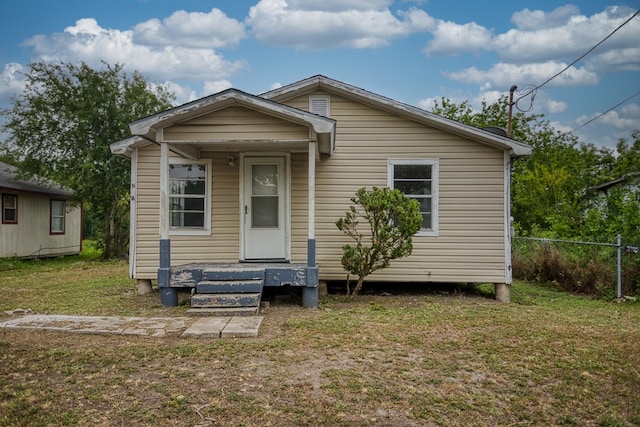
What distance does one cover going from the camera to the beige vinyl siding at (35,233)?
16.9 meters

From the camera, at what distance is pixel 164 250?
7703 millimetres

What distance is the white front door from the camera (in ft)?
30.0

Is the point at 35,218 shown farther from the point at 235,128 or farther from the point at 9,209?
the point at 235,128

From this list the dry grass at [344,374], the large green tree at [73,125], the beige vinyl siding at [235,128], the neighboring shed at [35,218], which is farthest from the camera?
the large green tree at [73,125]

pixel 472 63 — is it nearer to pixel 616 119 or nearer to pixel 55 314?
pixel 616 119

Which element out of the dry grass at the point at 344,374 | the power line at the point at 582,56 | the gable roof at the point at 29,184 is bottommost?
the dry grass at the point at 344,374

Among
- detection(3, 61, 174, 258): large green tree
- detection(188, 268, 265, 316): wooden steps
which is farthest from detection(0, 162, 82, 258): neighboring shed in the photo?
detection(188, 268, 265, 316): wooden steps

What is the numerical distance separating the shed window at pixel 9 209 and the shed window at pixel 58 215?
89.3 inches

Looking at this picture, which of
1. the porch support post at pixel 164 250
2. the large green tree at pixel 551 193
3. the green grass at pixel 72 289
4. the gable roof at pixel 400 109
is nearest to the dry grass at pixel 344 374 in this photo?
the porch support post at pixel 164 250

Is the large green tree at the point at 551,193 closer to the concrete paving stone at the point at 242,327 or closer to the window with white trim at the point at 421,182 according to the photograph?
the window with white trim at the point at 421,182

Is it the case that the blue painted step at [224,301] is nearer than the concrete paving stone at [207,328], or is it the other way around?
the concrete paving stone at [207,328]

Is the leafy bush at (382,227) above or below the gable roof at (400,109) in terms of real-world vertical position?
below

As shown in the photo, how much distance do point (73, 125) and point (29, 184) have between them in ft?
9.21

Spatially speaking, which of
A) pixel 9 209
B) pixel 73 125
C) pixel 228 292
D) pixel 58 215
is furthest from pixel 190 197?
pixel 58 215
